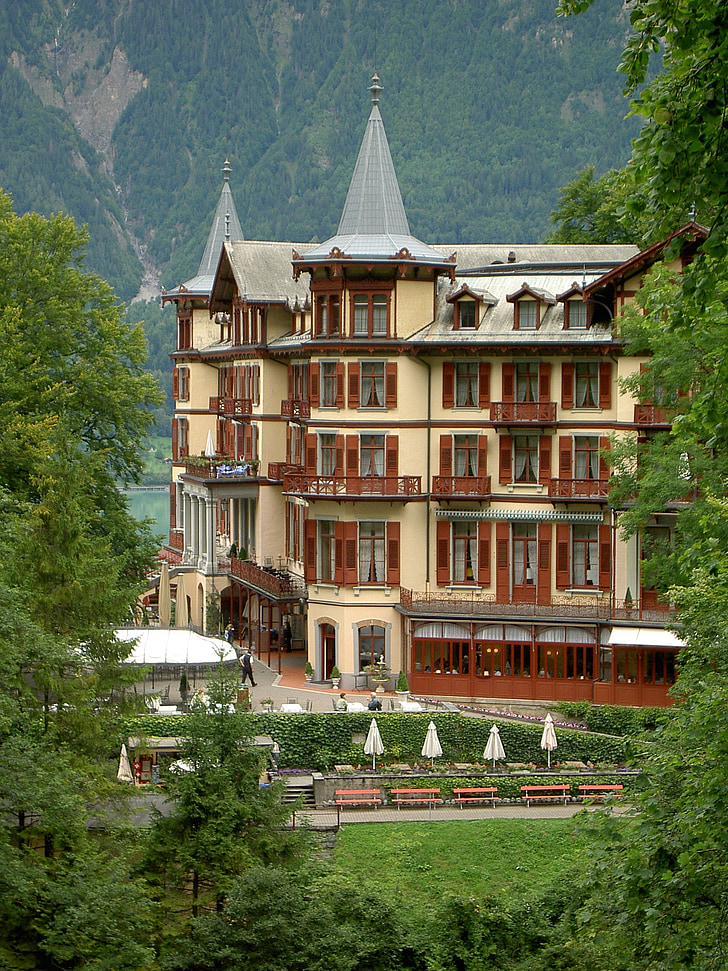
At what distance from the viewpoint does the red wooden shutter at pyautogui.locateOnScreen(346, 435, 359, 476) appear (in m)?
52.2

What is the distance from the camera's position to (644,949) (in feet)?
66.2

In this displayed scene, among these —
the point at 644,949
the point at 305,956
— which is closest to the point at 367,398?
the point at 305,956

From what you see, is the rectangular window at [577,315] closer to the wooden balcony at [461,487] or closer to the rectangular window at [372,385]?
the wooden balcony at [461,487]

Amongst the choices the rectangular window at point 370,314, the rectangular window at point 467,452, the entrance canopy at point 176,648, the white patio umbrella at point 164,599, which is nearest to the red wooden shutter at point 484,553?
the rectangular window at point 467,452

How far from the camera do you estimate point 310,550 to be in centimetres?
5338

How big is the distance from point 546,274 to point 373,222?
20.4 feet

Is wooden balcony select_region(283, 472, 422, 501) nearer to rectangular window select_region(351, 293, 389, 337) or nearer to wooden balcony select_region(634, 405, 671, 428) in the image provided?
rectangular window select_region(351, 293, 389, 337)

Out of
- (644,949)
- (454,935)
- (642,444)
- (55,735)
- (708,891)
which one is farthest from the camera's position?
(642,444)

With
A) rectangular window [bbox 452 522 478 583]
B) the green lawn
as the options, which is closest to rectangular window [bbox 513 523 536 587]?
rectangular window [bbox 452 522 478 583]

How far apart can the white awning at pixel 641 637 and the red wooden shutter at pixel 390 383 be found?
10.5m

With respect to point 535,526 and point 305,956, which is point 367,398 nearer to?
point 535,526

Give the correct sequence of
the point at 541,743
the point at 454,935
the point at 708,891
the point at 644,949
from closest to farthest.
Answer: the point at 708,891 → the point at 644,949 → the point at 454,935 → the point at 541,743

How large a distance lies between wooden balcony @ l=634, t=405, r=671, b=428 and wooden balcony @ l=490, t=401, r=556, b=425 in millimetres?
2935

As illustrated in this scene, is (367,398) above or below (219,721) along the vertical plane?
above
